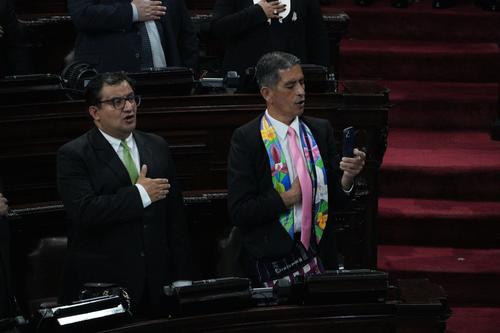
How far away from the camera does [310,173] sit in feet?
8.16

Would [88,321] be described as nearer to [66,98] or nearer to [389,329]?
[389,329]

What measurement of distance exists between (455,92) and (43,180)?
69.9 inches

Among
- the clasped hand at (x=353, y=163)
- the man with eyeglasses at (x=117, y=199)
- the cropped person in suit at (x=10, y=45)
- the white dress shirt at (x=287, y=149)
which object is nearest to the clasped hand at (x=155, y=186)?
the man with eyeglasses at (x=117, y=199)

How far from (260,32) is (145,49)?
35cm

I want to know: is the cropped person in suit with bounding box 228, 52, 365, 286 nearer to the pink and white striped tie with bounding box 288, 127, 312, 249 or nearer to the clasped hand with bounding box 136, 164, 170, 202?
the pink and white striped tie with bounding box 288, 127, 312, 249

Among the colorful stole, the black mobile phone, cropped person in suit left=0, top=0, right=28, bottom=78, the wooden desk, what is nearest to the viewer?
the wooden desk

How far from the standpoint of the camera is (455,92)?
13.6 ft

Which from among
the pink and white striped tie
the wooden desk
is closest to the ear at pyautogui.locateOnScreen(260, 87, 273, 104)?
the pink and white striped tie

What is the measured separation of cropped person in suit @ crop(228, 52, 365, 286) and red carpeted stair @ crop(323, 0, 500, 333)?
2.85 feet

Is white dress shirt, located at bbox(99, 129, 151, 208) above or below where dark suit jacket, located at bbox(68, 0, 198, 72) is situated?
below

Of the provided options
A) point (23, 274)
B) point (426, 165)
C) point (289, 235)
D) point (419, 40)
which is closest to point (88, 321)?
point (289, 235)

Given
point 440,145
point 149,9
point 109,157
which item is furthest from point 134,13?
point 440,145

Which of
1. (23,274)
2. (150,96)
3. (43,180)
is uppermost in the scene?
(150,96)

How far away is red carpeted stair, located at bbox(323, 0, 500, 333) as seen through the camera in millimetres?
3389
